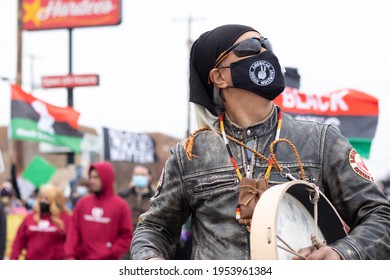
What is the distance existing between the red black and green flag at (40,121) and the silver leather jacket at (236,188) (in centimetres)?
1063

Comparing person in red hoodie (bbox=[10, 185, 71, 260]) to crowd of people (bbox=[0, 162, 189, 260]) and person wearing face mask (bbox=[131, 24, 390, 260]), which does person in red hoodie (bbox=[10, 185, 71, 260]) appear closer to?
crowd of people (bbox=[0, 162, 189, 260])

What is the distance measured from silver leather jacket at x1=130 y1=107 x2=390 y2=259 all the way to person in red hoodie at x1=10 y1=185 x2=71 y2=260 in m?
6.35

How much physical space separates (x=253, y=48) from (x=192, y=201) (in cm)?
59

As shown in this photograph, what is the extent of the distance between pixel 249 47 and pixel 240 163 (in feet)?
1.33

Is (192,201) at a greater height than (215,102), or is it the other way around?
(215,102)

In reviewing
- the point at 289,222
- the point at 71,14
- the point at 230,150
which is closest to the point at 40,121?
the point at 230,150

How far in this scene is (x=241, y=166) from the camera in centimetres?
268

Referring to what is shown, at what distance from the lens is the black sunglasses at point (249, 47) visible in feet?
8.79

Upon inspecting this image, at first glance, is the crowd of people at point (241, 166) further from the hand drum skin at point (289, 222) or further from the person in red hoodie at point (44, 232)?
the person in red hoodie at point (44, 232)

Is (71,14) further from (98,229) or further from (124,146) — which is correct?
(98,229)

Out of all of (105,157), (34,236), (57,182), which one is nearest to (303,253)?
(34,236)

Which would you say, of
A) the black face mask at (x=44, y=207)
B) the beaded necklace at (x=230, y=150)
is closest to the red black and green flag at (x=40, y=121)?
the black face mask at (x=44, y=207)
